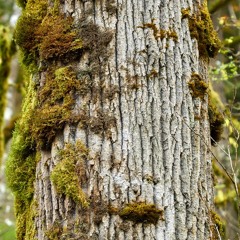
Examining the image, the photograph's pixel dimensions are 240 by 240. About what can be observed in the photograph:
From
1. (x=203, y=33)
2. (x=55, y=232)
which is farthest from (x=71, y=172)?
(x=203, y=33)

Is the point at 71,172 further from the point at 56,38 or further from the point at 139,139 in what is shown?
the point at 56,38

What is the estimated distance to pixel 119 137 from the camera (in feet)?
9.98

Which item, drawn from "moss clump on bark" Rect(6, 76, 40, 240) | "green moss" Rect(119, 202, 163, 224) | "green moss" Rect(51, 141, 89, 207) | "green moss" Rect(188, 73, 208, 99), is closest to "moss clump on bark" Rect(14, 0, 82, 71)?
"moss clump on bark" Rect(6, 76, 40, 240)

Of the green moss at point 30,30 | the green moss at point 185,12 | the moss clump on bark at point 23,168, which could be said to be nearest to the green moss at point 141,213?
the moss clump on bark at point 23,168

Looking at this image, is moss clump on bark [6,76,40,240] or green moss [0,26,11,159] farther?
green moss [0,26,11,159]

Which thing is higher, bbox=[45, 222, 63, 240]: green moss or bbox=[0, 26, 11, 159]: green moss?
Answer: bbox=[0, 26, 11, 159]: green moss

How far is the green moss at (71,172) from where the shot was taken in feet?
9.70

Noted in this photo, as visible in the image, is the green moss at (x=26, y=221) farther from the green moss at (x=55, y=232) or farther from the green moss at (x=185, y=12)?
the green moss at (x=185, y=12)

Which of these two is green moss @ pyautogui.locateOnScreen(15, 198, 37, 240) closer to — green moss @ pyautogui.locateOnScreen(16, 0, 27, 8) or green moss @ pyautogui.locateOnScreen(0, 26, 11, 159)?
green moss @ pyautogui.locateOnScreen(16, 0, 27, 8)

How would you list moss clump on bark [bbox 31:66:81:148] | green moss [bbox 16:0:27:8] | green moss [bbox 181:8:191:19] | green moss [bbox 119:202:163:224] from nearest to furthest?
green moss [bbox 119:202:163:224] < moss clump on bark [bbox 31:66:81:148] < green moss [bbox 181:8:191:19] < green moss [bbox 16:0:27:8]

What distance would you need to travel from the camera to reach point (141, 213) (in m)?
2.89

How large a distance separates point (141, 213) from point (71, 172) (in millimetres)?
446

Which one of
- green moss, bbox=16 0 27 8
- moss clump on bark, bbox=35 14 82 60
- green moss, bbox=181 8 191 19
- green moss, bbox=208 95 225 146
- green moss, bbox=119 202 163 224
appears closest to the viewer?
green moss, bbox=119 202 163 224

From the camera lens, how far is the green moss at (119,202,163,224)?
9.46 ft
